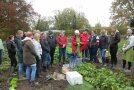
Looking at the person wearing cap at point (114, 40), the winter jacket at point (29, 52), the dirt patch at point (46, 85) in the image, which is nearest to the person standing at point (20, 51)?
the dirt patch at point (46, 85)

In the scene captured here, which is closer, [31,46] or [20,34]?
[31,46]

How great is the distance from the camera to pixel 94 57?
1639 cm

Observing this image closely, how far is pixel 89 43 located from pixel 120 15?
110ft

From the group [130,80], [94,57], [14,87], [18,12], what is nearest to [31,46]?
[14,87]

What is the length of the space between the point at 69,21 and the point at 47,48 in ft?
169

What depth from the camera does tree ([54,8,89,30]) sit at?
63.3 m

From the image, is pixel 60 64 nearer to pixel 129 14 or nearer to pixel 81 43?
pixel 81 43

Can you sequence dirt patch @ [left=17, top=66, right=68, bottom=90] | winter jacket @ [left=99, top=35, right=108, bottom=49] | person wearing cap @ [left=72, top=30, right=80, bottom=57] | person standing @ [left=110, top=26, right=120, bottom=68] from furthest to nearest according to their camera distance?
winter jacket @ [left=99, top=35, right=108, bottom=49], person wearing cap @ [left=72, top=30, right=80, bottom=57], person standing @ [left=110, top=26, right=120, bottom=68], dirt patch @ [left=17, top=66, right=68, bottom=90]

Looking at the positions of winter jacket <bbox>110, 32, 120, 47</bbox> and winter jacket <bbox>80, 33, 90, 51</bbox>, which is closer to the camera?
winter jacket <bbox>110, 32, 120, 47</bbox>

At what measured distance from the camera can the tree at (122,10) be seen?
47406 mm

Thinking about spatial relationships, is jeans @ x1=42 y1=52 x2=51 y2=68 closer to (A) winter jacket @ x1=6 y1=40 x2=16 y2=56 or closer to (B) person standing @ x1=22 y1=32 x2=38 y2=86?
(A) winter jacket @ x1=6 y1=40 x2=16 y2=56

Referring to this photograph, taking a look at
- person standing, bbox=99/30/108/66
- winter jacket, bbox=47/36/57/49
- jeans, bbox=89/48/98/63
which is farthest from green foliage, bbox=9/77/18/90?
jeans, bbox=89/48/98/63

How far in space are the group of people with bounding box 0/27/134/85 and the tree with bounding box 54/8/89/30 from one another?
4638cm

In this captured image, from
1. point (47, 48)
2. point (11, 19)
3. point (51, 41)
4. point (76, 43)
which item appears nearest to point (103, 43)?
point (76, 43)
